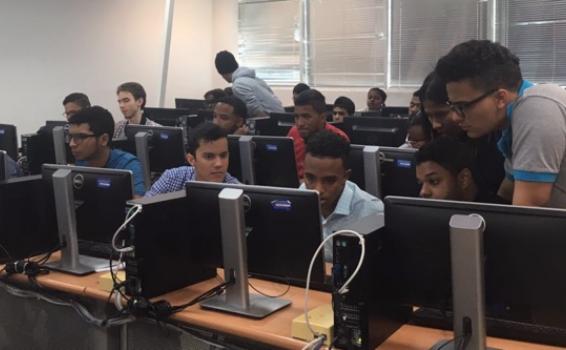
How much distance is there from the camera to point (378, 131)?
4.56 m

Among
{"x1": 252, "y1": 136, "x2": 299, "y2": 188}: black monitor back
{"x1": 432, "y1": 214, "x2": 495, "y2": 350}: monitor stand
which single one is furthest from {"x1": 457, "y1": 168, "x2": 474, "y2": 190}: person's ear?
{"x1": 252, "y1": 136, "x2": 299, "y2": 188}: black monitor back

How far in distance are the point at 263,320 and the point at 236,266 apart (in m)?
0.19

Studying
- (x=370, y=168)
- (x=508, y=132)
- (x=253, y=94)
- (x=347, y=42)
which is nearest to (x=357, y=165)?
(x=370, y=168)

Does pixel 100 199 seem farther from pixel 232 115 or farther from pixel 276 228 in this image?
pixel 232 115

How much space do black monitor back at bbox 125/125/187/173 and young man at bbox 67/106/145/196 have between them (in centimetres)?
80

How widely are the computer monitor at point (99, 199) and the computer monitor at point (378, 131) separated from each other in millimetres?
2277

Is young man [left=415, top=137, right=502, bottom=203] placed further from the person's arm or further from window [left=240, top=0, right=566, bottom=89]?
window [left=240, top=0, right=566, bottom=89]

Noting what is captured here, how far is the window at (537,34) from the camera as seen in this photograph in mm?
7098

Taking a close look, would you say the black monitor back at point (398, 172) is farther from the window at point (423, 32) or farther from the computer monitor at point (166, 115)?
the window at point (423, 32)

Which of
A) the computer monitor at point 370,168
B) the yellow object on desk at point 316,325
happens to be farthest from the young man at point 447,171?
the computer monitor at point 370,168

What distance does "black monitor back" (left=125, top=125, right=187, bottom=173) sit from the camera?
14.6 ft

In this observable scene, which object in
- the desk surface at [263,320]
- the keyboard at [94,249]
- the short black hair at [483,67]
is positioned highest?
the short black hair at [483,67]

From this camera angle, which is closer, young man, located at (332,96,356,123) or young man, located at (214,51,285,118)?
young man, located at (332,96,356,123)

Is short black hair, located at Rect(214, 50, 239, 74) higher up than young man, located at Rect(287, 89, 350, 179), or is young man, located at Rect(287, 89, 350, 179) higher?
short black hair, located at Rect(214, 50, 239, 74)
